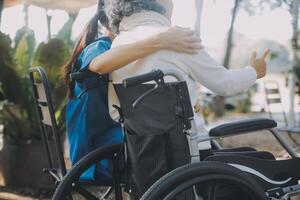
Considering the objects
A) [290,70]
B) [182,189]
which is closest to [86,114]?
[182,189]

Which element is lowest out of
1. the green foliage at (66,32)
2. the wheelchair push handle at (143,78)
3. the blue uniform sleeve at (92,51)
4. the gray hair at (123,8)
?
the green foliage at (66,32)

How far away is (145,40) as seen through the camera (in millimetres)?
1864

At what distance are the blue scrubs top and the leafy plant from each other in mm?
2011

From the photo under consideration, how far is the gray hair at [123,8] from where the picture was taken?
6.55 ft

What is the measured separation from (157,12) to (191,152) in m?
0.61

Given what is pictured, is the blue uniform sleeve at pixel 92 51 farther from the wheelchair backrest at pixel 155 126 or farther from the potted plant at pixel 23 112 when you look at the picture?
the potted plant at pixel 23 112

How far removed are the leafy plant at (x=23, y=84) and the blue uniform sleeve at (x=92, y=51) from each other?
6.68ft

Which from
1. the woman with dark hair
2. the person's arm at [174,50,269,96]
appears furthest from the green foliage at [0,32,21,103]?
the person's arm at [174,50,269,96]

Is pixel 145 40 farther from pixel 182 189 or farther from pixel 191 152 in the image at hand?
pixel 182 189

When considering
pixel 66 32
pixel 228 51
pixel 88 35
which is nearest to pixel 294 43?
pixel 228 51

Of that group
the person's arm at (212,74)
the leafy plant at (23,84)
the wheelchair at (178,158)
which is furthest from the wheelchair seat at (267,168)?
the leafy plant at (23,84)

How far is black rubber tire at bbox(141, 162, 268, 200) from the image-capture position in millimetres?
1624

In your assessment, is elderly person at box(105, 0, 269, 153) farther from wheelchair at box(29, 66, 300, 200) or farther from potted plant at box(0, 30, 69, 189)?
potted plant at box(0, 30, 69, 189)

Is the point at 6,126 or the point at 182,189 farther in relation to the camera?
the point at 6,126
